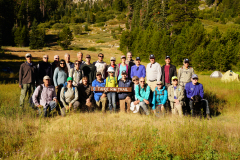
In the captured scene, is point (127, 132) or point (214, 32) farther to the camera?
point (214, 32)

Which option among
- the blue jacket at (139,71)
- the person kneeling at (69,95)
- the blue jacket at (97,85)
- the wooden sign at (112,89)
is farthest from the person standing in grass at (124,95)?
the person kneeling at (69,95)

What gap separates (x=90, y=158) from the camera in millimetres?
3885

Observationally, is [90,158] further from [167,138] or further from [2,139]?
[2,139]

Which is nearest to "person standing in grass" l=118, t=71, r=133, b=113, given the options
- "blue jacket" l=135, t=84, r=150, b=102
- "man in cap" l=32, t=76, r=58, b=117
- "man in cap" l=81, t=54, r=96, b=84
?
"blue jacket" l=135, t=84, r=150, b=102

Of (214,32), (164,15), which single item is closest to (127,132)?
(214,32)

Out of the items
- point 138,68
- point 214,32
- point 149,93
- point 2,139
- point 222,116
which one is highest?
point 214,32

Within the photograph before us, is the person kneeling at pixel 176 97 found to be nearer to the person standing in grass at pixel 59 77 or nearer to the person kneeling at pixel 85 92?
the person kneeling at pixel 85 92

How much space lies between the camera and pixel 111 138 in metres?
4.62

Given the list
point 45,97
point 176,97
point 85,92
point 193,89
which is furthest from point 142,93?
point 45,97

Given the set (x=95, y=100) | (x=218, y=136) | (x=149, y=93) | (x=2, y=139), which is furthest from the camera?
(x=95, y=100)

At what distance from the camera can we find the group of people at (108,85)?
6648 mm

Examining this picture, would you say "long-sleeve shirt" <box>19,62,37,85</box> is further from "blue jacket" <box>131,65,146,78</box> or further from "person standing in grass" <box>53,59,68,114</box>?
"blue jacket" <box>131,65,146,78</box>

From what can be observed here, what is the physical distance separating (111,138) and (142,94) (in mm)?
2693

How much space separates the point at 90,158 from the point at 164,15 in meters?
44.0
